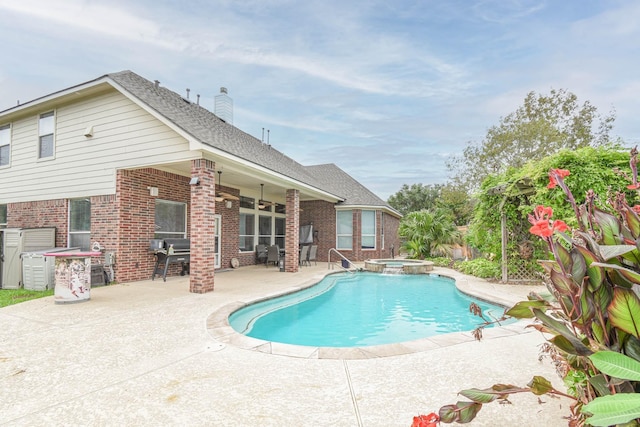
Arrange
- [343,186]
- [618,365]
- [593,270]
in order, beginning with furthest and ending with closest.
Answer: [343,186]
[593,270]
[618,365]

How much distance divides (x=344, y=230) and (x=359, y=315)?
30.0ft

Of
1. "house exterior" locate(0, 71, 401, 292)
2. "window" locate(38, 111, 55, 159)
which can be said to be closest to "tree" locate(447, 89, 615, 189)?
"house exterior" locate(0, 71, 401, 292)

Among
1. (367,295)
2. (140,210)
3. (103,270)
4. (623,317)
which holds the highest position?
(140,210)

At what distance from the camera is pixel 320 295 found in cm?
824

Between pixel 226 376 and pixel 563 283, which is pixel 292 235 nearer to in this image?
pixel 226 376

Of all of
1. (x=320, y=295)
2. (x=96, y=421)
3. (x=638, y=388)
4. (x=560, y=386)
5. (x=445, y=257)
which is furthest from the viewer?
(x=445, y=257)

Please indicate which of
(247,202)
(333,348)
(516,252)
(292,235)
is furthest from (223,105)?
(333,348)

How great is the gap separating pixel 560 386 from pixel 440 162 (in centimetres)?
2379

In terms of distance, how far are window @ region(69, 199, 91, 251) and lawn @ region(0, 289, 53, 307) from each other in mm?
1639

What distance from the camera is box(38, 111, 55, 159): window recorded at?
29.8 feet

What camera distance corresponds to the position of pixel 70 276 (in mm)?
5770

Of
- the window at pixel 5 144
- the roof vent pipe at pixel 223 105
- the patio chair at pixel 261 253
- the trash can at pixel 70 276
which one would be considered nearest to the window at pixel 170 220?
the trash can at pixel 70 276

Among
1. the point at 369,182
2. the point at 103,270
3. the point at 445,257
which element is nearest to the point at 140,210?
the point at 103,270

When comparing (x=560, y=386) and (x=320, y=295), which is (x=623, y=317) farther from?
(x=320, y=295)
